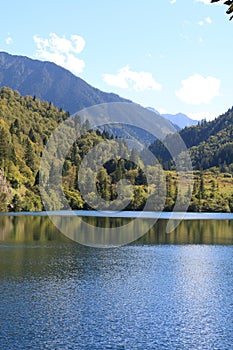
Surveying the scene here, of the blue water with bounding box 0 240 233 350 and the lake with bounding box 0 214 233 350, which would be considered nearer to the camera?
the blue water with bounding box 0 240 233 350

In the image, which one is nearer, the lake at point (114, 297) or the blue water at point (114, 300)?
the blue water at point (114, 300)

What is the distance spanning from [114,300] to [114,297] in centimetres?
147

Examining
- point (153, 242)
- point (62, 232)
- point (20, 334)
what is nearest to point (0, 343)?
point (20, 334)

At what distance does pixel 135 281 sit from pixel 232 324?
21.1 metres

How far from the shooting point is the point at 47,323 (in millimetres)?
41844

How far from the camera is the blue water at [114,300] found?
125 ft

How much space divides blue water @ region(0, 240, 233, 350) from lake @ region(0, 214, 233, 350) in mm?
86

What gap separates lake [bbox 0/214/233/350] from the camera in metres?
38.2

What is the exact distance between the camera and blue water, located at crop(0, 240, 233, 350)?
38000 millimetres

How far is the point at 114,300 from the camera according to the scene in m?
51.4

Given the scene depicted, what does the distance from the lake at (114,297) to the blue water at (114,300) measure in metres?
0.09

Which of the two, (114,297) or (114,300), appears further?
(114,297)

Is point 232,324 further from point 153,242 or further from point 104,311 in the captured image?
point 153,242

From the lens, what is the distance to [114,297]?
52875 mm
